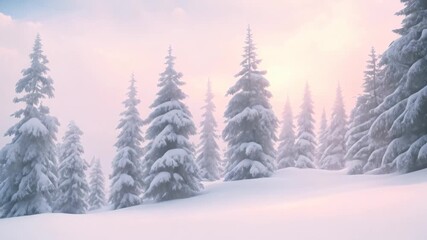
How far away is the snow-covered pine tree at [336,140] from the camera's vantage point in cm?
4338

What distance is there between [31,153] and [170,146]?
9.99 m

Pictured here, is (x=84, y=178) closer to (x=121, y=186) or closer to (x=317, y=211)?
(x=121, y=186)

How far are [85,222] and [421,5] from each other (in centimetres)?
1760

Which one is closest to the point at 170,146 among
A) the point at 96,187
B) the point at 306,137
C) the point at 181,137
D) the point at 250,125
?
the point at 181,137

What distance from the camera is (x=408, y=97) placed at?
15.5 m

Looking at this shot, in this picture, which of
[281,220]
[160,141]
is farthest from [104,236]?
[160,141]

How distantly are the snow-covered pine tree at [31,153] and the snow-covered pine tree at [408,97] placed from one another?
2177 cm

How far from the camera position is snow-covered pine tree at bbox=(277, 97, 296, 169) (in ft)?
148

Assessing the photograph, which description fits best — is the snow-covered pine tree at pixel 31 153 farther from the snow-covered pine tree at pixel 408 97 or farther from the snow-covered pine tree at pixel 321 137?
the snow-covered pine tree at pixel 321 137

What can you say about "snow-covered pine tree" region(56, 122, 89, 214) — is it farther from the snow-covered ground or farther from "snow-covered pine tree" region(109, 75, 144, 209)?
the snow-covered ground

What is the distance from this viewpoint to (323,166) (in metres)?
44.3

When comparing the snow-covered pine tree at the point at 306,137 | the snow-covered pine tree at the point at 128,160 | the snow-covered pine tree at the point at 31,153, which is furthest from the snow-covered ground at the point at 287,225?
the snow-covered pine tree at the point at 306,137

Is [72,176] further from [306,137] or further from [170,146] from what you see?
[306,137]

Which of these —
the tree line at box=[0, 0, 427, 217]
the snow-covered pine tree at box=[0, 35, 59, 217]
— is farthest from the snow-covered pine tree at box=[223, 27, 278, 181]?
the snow-covered pine tree at box=[0, 35, 59, 217]
